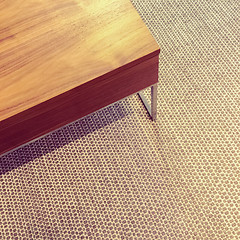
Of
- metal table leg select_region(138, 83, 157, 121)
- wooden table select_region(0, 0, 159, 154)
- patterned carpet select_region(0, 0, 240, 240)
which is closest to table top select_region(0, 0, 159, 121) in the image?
wooden table select_region(0, 0, 159, 154)

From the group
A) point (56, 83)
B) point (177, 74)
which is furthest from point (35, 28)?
point (177, 74)

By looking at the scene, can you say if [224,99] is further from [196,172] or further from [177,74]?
[196,172]

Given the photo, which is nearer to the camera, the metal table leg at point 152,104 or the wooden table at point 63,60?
the wooden table at point 63,60

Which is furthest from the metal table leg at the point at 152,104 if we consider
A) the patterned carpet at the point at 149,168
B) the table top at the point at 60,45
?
the table top at the point at 60,45

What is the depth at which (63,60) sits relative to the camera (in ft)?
3.36

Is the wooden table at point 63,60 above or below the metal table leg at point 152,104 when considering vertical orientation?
above

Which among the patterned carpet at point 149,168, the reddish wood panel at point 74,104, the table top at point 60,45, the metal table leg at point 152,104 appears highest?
the table top at point 60,45

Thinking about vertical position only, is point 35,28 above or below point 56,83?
above

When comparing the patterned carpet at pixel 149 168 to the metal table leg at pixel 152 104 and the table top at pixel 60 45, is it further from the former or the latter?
the table top at pixel 60 45

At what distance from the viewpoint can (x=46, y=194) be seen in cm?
135

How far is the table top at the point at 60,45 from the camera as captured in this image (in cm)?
99

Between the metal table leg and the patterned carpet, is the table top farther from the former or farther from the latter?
the patterned carpet

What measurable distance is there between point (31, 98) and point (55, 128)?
0.72ft

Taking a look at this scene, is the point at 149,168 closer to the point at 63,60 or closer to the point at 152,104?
the point at 152,104
